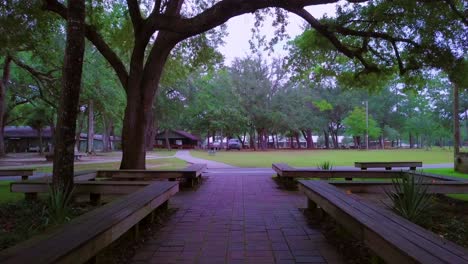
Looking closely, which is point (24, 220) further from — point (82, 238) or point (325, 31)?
point (325, 31)

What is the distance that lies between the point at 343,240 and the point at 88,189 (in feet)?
13.6

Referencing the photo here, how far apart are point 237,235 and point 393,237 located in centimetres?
240

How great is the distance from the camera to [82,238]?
2943 millimetres

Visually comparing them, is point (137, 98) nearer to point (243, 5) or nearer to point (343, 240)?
point (243, 5)

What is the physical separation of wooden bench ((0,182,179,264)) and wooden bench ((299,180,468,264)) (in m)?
2.18

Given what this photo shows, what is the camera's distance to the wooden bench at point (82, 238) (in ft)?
8.23

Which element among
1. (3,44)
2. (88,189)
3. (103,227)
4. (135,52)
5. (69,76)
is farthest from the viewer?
(3,44)

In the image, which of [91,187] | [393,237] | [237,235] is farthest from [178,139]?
[393,237]

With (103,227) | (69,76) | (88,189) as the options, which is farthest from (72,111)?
(103,227)

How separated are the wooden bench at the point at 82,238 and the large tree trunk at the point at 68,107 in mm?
1510

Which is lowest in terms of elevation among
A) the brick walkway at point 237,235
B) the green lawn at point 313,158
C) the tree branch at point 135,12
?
the brick walkway at point 237,235

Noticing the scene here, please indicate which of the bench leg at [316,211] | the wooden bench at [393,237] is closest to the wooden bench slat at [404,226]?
the wooden bench at [393,237]

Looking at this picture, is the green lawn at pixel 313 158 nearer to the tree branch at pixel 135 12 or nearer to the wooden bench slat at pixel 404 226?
the tree branch at pixel 135 12

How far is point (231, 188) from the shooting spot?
993 cm
